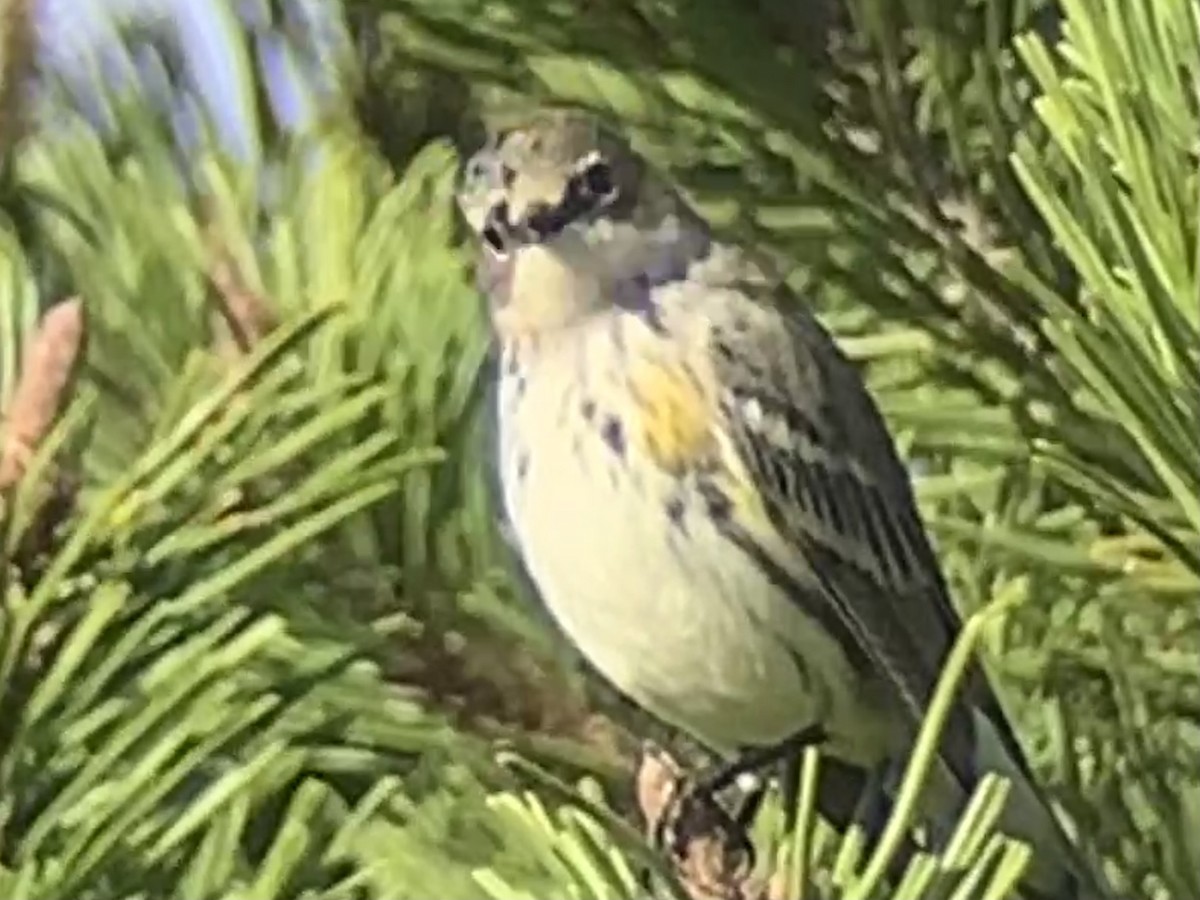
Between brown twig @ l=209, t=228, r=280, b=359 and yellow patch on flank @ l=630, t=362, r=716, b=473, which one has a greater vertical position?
brown twig @ l=209, t=228, r=280, b=359

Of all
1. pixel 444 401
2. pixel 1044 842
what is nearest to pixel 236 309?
pixel 444 401

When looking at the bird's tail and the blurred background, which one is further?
the bird's tail

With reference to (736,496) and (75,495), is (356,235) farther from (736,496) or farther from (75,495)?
(75,495)

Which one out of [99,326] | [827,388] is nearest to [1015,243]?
[827,388]

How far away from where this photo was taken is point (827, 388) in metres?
0.61

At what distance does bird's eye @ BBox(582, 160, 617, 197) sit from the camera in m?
0.61

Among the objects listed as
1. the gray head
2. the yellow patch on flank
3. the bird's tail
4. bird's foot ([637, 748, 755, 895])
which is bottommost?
the bird's tail

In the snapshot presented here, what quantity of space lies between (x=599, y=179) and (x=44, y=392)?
274mm

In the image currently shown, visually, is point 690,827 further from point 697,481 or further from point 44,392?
point 44,392

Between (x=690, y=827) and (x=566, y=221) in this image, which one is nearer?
(x=690, y=827)

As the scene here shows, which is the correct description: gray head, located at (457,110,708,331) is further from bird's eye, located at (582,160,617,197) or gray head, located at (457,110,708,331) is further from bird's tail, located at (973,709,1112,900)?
bird's tail, located at (973,709,1112,900)

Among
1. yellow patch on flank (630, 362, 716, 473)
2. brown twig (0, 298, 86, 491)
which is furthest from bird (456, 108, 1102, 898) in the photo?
brown twig (0, 298, 86, 491)

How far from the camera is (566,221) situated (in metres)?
0.64

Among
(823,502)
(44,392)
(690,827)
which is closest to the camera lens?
(44,392)
